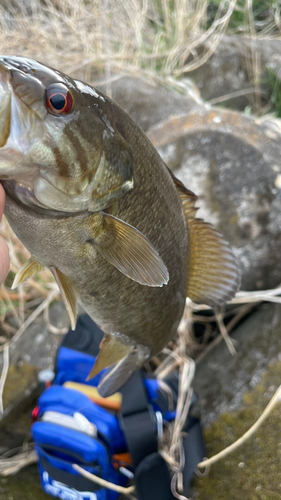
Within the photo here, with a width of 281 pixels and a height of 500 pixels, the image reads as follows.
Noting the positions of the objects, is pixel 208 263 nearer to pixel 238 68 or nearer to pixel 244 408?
pixel 244 408

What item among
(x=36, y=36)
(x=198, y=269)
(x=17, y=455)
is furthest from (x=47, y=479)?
(x=36, y=36)

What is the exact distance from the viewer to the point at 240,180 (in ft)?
5.18

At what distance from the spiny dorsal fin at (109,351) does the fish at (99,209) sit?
58 mm

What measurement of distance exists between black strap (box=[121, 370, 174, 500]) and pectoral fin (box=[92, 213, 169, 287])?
2.40ft

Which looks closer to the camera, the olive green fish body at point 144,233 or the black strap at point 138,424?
the olive green fish body at point 144,233

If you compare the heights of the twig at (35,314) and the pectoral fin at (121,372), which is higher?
the pectoral fin at (121,372)

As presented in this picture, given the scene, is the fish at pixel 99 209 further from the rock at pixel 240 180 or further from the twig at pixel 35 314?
the twig at pixel 35 314

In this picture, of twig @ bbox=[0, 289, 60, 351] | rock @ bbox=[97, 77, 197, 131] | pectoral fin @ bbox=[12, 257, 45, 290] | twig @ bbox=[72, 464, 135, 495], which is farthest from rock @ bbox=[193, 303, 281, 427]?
rock @ bbox=[97, 77, 197, 131]

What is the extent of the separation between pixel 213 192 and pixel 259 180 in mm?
206

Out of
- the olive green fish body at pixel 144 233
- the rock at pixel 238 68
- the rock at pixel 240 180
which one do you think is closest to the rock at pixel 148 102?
the rock at pixel 240 180

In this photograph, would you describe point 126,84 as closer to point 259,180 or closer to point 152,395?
point 259,180

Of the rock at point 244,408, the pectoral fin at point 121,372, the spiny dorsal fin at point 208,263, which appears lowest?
the rock at point 244,408

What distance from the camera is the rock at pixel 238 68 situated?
2703mm

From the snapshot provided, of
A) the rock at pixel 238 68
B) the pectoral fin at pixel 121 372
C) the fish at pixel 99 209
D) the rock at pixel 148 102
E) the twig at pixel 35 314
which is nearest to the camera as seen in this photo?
the fish at pixel 99 209
